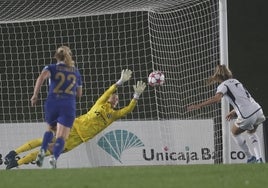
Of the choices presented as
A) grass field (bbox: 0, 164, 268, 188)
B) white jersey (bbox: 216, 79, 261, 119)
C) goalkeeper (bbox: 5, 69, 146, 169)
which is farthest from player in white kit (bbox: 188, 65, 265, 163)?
grass field (bbox: 0, 164, 268, 188)

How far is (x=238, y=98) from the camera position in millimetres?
12906

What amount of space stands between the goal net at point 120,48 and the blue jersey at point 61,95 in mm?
3966

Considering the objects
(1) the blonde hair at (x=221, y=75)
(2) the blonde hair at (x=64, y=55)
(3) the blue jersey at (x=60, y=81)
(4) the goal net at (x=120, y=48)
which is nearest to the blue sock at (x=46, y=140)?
(3) the blue jersey at (x=60, y=81)

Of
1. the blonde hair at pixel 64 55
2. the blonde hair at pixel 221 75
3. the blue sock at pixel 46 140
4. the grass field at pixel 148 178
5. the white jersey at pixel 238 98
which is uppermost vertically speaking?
the blonde hair at pixel 64 55

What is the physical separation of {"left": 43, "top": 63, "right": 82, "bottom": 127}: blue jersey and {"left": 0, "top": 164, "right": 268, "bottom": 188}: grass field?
145 centimetres

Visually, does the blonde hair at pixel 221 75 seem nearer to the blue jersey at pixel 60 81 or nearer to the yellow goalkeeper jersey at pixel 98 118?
the yellow goalkeeper jersey at pixel 98 118

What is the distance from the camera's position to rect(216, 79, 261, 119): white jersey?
503 inches

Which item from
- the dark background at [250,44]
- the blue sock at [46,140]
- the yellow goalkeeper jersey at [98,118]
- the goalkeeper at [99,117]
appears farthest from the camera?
the dark background at [250,44]

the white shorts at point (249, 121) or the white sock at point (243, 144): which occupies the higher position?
the white shorts at point (249, 121)

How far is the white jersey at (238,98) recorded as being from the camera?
12781 millimetres

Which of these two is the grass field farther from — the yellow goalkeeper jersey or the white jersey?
the yellow goalkeeper jersey

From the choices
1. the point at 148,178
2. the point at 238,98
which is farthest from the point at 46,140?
the point at 238,98

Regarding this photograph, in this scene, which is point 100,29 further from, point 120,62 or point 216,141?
point 216,141

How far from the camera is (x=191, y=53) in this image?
16109mm
